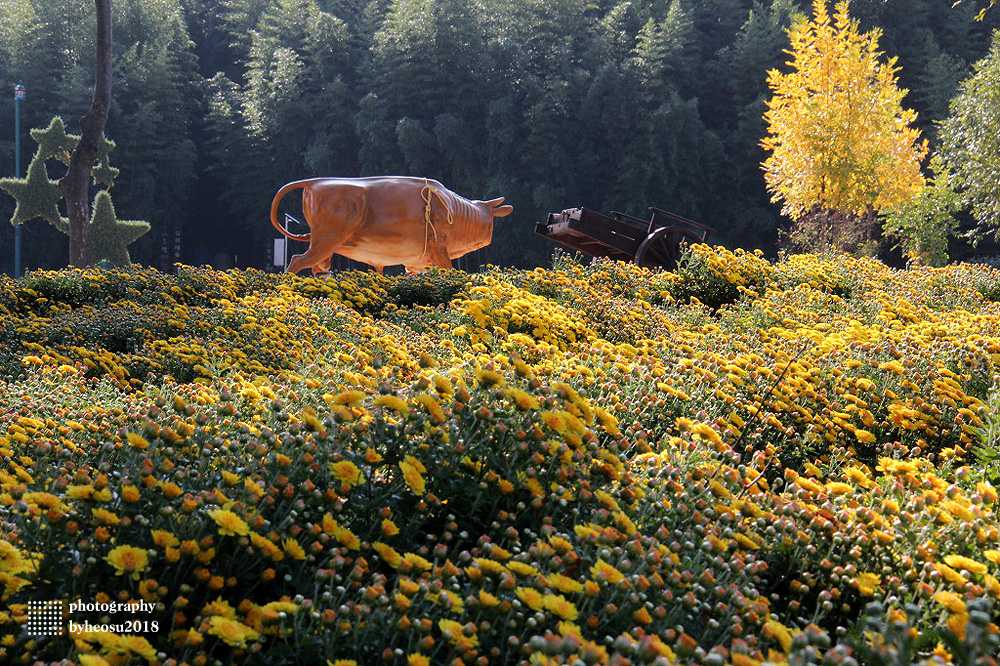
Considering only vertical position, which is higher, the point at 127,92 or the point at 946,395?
the point at 127,92

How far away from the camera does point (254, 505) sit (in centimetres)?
230

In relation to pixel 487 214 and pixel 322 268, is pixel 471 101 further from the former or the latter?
pixel 322 268

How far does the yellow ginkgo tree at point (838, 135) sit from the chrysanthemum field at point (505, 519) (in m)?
15.8

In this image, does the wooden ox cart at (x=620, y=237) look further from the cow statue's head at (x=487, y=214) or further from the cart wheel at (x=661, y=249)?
the cow statue's head at (x=487, y=214)

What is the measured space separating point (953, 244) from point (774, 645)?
1145 inches

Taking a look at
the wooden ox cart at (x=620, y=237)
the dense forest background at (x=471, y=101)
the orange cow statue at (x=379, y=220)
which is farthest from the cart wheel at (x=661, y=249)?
the dense forest background at (x=471, y=101)

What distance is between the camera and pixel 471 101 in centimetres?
3083

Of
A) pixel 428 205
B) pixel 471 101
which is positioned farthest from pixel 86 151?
pixel 471 101

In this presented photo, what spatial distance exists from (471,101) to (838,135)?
587 inches

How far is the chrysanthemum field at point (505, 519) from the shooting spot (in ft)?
6.25

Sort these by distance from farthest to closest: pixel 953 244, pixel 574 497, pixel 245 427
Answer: pixel 953 244, pixel 245 427, pixel 574 497

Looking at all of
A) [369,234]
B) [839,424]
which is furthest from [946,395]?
[369,234]

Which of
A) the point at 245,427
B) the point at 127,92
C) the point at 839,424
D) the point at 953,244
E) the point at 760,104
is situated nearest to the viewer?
the point at 245,427

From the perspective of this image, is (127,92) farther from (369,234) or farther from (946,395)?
(946,395)
